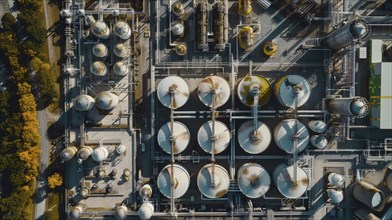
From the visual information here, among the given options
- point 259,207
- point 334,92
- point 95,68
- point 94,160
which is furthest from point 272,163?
point 95,68

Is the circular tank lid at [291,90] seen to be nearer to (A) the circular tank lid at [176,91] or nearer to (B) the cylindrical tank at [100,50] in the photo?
(A) the circular tank lid at [176,91]

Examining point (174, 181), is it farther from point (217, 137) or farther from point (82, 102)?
point (82, 102)

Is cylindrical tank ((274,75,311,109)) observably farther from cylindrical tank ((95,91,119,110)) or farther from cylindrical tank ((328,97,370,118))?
cylindrical tank ((95,91,119,110))

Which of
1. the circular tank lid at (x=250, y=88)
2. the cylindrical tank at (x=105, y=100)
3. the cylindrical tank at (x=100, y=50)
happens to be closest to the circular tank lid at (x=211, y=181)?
the circular tank lid at (x=250, y=88)

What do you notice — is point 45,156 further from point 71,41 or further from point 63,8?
point 63,8

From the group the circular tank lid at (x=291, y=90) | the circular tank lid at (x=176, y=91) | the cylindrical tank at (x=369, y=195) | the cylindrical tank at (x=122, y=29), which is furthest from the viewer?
the circular tank lid at (x=176, y=91)

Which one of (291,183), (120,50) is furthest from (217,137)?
(120,50)
